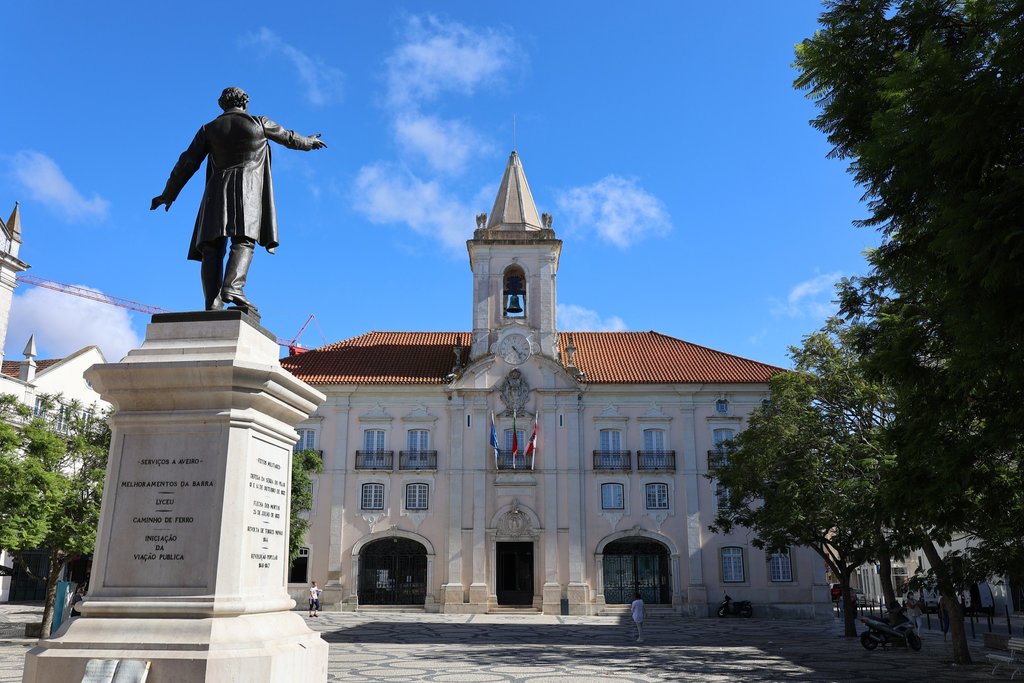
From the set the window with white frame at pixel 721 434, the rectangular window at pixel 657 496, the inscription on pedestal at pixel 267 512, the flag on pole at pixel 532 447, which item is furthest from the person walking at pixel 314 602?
the inscription on pedestal at pixel 267 512

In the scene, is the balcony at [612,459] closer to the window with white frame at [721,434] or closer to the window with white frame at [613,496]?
the window with white frame at [613,496]

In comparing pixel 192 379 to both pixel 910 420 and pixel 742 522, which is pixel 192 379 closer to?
pixel 910 420

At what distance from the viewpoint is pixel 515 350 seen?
34.2 m

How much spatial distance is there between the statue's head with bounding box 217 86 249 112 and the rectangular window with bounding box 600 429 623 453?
2816 centimetres

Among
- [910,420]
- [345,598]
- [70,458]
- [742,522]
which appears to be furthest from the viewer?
[345,598]

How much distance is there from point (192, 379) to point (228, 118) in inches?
91.8

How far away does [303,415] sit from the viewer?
6.33 meters

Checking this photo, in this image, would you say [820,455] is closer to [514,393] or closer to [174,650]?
[174,650]

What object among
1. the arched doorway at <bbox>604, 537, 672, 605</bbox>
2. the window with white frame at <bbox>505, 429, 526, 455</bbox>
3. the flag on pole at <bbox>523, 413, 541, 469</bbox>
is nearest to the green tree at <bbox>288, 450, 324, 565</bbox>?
the window with white frame at <bbox>505, 429, 526, 455</bbox>

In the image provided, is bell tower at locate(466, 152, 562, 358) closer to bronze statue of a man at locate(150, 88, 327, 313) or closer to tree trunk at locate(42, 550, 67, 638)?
tree trunk at locate(42, 550, 67, 638)

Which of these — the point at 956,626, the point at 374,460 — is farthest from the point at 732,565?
the point at 956,626

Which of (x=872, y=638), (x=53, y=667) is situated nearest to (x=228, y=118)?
(x=53, y=667)

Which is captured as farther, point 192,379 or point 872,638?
point 872,638

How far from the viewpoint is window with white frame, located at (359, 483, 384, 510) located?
33.0m
